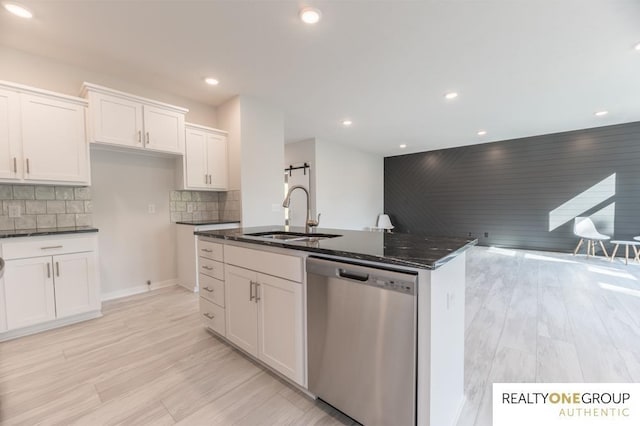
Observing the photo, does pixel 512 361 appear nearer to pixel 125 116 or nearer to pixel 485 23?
pixel 485 23

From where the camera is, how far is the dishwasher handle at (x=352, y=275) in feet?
3.83

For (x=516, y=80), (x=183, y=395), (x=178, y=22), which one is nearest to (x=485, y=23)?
(x=516, y=80)

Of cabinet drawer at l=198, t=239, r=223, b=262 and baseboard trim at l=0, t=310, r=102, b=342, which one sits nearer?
cabinet drawer at l=198, t=239, r=223, b=262

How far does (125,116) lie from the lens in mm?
2840

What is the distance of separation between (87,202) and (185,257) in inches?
48.3

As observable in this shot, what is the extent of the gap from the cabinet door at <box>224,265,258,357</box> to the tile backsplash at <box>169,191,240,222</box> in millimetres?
1810

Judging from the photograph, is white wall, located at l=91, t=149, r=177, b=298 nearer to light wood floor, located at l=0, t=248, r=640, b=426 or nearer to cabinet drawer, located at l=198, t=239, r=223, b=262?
light wood floor, located at l=0, t=248, r=640, b=426

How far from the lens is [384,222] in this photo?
7.61m

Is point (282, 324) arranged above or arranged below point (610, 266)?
above

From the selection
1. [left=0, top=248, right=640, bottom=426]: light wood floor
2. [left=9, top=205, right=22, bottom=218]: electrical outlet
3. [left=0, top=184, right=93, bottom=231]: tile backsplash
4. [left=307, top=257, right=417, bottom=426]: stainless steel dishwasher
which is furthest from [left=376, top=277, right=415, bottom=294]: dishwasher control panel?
[left=9, top=205, right=22, bottom=218]: electrical outlet

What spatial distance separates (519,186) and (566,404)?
5827 millimetres

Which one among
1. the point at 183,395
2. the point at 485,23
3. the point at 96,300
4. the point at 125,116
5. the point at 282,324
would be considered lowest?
the point at 183,395

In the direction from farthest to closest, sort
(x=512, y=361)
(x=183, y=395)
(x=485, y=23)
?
(x=485, y=23) < (x=512, y=361) < (x=183, y=395)

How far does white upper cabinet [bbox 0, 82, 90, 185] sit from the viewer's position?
2275 millimetres
